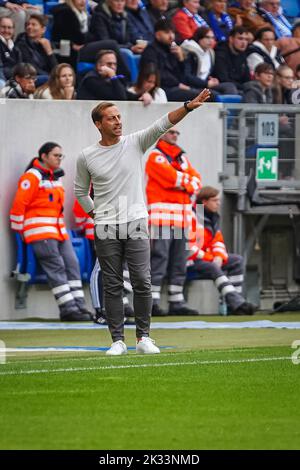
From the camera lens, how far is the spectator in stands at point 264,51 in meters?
21.8

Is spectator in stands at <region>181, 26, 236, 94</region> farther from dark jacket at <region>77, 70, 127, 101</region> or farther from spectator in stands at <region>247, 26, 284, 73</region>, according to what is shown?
dark jacket at <region>77, 70, 127, 101</region>

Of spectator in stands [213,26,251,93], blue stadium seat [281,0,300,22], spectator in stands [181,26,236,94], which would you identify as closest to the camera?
spectator in stands [181,26,236,94]

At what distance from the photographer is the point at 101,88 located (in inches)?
737

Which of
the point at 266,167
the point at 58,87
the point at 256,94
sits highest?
the point at 256,94

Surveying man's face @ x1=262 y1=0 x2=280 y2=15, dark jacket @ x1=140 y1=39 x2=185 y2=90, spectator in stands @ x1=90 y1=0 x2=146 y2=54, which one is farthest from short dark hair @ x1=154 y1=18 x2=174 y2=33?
man's face @ x1=262 y1=0 x2=280 y2=15

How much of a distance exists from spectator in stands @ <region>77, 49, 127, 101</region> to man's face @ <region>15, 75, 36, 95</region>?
81 cm

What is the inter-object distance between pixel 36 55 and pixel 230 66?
12.0 feet

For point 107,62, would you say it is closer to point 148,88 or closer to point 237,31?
point 148,88

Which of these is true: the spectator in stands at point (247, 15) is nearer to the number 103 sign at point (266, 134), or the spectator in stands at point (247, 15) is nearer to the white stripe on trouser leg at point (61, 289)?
the number 103 sign at point (266, 134)

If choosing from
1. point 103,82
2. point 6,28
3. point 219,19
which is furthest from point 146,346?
point 219,19

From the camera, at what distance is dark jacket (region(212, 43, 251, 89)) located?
21172 mm

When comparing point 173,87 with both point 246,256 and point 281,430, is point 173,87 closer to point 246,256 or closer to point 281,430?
point 246,256

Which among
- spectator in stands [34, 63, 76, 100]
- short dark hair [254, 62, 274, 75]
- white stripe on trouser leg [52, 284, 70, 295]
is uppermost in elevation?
short dark hair [254, 62, 274, 75]

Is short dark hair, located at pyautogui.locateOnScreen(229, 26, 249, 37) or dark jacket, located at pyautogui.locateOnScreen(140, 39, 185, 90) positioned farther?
short dark hair, located at pyautogui.locateOnScreen(229, 26, 249, 37)
